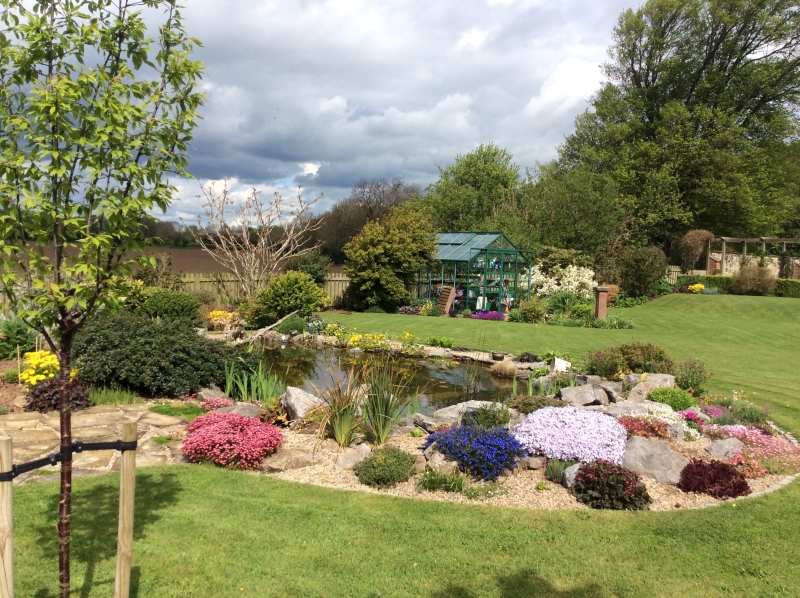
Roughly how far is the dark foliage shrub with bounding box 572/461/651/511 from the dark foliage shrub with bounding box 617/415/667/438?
133 centimetres

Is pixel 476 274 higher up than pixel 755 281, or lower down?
lower down

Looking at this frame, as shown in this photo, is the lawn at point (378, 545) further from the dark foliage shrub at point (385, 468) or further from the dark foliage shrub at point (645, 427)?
the dark foliage shrub at point (645, 427)

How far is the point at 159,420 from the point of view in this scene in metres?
6.68

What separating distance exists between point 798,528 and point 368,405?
157 inches

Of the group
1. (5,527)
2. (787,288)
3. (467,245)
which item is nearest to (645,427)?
(5,527)

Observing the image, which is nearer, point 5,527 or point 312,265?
point 5,527

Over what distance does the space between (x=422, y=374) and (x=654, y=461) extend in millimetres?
6124

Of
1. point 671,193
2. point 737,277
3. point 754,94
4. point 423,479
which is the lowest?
point 423,479

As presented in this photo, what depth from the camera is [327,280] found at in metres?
22.2

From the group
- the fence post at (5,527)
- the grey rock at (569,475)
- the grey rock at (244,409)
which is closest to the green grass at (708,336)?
the grey rock at (569,475)

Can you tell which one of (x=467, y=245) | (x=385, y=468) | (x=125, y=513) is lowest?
(x=385, y=468)

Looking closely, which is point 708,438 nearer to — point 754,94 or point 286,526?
point 286,526

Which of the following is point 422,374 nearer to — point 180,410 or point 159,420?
point 180,410

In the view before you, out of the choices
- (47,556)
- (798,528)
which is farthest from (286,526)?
(798,528)
